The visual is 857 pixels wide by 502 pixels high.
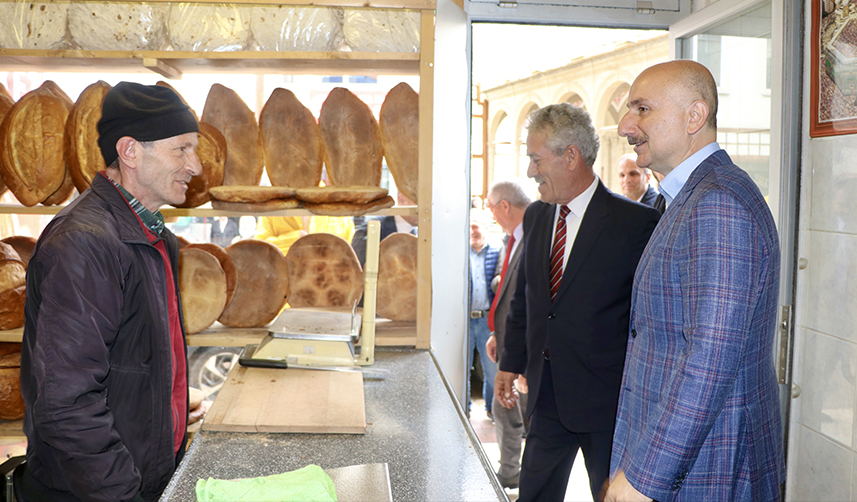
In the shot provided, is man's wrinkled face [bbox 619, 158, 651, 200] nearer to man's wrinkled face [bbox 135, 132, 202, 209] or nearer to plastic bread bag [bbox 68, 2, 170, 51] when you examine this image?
plastic bread bag [bbox 68, 2, 170, 51]

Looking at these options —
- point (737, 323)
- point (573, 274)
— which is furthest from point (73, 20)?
point (737, 323)

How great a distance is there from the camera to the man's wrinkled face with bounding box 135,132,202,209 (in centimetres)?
146

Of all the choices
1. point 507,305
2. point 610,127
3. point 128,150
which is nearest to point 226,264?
point 128,150

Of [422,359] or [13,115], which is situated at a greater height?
[13,115]

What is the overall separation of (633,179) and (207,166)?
2.36 meters

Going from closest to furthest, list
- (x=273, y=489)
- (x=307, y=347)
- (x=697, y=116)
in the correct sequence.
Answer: (x=273, y=489)
(x=697, y=116)
(x=307, y=347)

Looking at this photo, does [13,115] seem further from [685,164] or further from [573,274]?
[685,164]

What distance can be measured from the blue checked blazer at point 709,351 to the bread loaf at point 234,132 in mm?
1430

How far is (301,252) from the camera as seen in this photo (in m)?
2.29

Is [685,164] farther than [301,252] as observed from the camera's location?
No

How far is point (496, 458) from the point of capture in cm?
375

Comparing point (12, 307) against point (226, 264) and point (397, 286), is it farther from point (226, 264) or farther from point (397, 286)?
point (397, 286)

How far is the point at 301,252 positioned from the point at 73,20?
1.06m

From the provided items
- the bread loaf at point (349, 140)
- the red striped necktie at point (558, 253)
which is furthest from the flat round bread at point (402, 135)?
the red striped necktie at point (558, 253)
